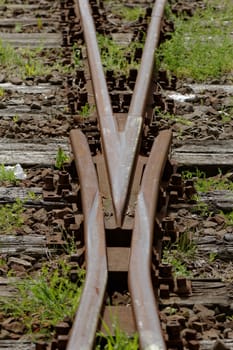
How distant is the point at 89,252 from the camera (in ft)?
13.9

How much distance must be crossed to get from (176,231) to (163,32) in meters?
3.02

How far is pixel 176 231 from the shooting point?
4645mm

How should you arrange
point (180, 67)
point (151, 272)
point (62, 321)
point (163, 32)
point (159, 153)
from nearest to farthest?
point (62, 321) < point (151, 272) < point (159, 153) < point (180, 67) < point (163, 32)

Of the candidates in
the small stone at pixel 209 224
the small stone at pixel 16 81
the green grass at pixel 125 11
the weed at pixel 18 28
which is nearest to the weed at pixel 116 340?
the small stone at pixel 209 224

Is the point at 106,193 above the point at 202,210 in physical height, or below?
above

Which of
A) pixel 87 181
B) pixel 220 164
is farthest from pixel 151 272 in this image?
pixel 220 164

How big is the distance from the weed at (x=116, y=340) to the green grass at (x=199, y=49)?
3294mm

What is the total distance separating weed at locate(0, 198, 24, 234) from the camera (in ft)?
15.6

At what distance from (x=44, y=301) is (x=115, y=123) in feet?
5.27

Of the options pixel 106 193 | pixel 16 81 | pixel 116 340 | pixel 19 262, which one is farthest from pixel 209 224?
pixel 16 81

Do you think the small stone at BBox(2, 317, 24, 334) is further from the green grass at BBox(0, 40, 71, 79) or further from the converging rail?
the green grass at BBox(0, 40, 71, 79)

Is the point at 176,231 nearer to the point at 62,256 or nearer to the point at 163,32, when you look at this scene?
the point at 62,256

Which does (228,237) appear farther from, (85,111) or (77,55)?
(77,55)

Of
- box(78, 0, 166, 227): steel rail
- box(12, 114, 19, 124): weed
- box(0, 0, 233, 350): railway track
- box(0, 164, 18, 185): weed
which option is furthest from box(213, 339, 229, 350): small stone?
box(12, 114, 19, 124): weed
